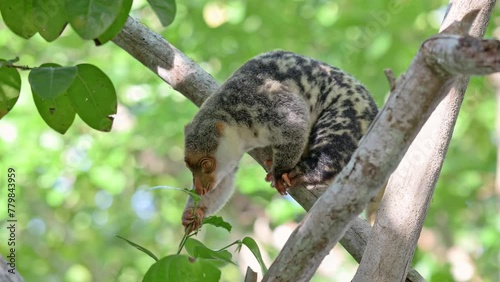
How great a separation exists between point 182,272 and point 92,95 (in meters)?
0.55

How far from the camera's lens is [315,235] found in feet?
6.27

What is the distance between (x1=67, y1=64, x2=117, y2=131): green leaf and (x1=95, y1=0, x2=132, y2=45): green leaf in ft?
0.32

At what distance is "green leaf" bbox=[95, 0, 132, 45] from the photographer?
1787 mm

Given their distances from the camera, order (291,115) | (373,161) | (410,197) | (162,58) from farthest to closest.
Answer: (291,115) < (162,58) < (410,197) < (373,161)

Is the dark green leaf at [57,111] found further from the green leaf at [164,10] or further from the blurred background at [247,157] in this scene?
the blurred background at [247,157]

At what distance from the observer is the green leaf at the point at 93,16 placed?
1.70m

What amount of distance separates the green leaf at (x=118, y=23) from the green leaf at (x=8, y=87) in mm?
293

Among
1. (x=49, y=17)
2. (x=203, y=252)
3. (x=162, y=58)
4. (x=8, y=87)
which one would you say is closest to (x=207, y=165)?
(x=162, y=58)

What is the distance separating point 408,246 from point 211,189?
4.92 feet

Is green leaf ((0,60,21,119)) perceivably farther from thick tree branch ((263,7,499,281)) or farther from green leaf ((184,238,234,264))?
thick tree branch ((263,7,499,281))

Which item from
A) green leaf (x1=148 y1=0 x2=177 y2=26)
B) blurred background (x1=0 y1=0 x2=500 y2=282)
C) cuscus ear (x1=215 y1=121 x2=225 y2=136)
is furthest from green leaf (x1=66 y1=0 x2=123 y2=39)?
blurred background (x1=0 y1=0 x2=500 y2=282)

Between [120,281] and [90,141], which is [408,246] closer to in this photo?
[120,281]

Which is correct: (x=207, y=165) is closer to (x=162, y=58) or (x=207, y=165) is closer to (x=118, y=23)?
(x=162, y=58)

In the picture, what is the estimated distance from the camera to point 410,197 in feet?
8.89
